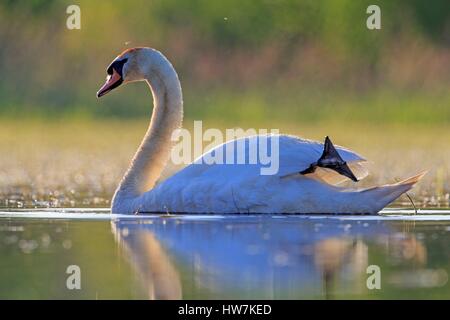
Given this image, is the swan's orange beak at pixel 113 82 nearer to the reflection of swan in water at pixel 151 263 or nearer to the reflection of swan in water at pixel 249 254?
the reflection of swan in water at pixel 249 254

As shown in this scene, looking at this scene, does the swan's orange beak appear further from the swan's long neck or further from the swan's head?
the swan's long neck

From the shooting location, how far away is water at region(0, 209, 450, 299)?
6641mm

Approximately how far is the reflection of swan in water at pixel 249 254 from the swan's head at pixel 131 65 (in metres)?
2.04

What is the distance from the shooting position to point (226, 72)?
907 inches

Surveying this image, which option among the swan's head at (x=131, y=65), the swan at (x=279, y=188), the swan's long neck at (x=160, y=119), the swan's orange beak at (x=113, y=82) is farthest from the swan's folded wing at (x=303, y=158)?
the swan's orange beak at (x=113, y=82)

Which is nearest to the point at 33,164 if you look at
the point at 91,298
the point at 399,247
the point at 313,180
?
the point at 313,180

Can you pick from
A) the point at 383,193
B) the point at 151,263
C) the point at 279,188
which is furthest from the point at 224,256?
the point at 383,193

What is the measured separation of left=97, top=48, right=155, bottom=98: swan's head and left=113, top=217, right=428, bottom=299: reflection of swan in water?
6.69ft

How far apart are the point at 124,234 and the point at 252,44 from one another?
1475 cm

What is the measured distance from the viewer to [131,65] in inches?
447

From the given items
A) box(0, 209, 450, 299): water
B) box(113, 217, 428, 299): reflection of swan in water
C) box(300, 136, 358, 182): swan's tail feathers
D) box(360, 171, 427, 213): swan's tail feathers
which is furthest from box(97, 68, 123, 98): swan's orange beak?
box(360, 171, 427, 213): swan's tail feathers

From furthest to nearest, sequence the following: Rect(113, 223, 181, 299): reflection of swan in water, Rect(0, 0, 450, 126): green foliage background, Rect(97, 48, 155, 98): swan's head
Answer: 1. Rect(0, 0, 450, 126): green foliage background
2. Rect(97, 48, 155, 98): swan's head
3. Rect(113, 223, 181, 299): reflection of swan in water

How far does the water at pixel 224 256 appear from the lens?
261 inches
